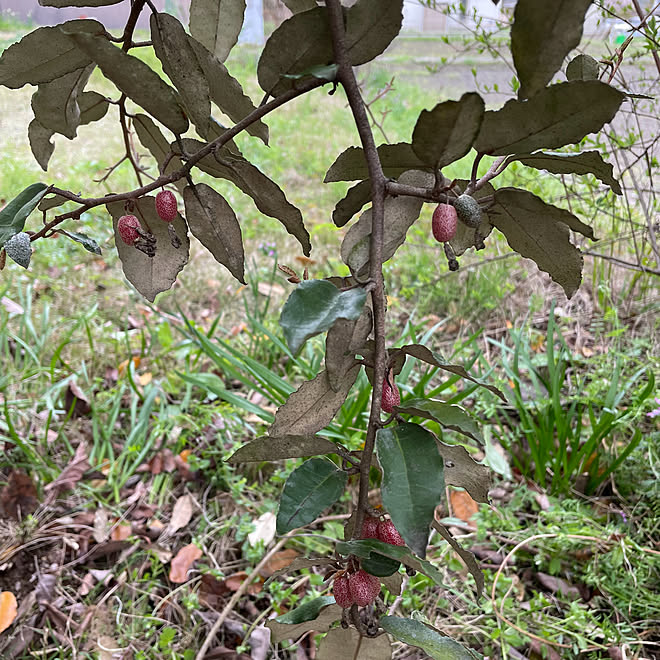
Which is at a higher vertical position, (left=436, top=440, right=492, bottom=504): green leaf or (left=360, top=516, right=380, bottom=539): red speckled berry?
(left=436, top=440, right=492, bottom=504): green leaf

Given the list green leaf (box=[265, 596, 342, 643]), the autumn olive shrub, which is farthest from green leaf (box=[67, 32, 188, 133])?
green leaf (box=[265, 596, 342, 643])

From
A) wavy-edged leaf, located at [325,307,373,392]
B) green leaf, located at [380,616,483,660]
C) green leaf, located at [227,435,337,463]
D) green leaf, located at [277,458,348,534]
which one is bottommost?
green leaf, located at [380,616,483,660]

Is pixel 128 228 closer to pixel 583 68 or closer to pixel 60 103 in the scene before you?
pixel 60 103

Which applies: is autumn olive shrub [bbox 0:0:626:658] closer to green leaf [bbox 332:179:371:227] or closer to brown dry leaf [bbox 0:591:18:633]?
green leaf [bbox 332:179:371:227]

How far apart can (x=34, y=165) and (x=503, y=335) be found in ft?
7.53

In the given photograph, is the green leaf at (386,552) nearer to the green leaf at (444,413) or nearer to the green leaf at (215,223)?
the green leaf at (444,413)

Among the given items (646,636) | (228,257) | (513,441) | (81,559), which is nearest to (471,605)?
(646,636)

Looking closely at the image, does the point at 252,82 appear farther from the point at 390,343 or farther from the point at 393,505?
the point at 393,505

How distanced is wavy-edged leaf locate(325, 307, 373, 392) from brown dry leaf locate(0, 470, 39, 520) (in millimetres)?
1010

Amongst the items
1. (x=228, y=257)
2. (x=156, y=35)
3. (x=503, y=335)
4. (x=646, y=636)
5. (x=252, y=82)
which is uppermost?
(x=252, y=82)

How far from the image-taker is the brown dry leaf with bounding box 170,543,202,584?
1042mm

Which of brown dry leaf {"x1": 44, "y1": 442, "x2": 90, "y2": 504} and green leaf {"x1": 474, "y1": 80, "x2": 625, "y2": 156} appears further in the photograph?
brown dry leaf {"x1": 44, "y1": 442, "x2": 90, "y2": 504}

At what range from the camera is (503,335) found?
1776 mm

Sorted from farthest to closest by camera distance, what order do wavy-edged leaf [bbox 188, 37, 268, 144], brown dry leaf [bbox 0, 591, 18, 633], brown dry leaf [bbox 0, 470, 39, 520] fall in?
brown dry leaf [bbox 0, 470, 39, 520], brown dry leaf [bbox 0, 591, 18, 633], wavy-edged leaf [bbox 188, 37, 268, 144]
